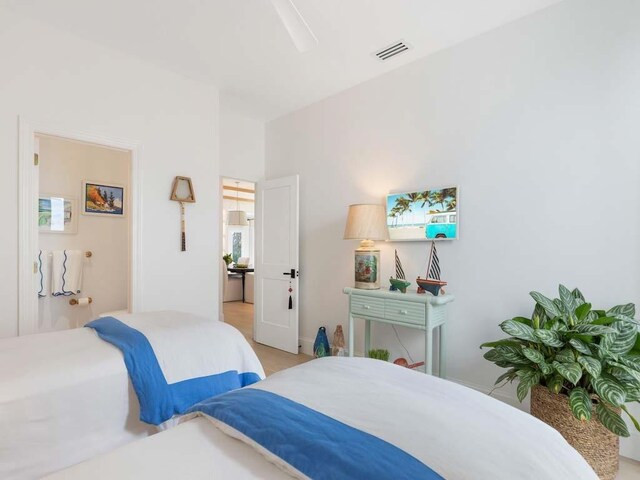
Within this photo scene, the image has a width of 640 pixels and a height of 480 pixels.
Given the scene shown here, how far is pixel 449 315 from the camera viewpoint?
2896 millimetres

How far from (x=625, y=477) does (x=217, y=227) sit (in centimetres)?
360

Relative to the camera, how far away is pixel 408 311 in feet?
9.03

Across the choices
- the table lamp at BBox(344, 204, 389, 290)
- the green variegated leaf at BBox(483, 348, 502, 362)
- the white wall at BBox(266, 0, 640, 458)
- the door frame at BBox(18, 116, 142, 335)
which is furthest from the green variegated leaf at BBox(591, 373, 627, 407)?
the door frame at BBox(18, 116, 142, 335)

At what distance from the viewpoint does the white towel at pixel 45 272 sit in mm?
3607

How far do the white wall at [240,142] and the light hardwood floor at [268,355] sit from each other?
6.91 feet

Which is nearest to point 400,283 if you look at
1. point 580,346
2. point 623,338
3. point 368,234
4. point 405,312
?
point 405,312

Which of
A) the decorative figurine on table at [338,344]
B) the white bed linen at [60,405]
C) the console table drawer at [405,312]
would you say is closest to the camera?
the white bed linen at [60,405]

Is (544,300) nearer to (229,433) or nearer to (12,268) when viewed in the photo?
(229,433)

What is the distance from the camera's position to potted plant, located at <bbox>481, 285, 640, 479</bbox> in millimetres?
1763

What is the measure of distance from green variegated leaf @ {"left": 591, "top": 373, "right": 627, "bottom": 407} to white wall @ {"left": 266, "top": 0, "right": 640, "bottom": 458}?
0.64 m

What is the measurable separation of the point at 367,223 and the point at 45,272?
10.9 feet

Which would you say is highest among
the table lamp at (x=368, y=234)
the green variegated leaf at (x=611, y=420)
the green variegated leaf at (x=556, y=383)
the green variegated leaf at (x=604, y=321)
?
the table lamp at (x=368, y=234)

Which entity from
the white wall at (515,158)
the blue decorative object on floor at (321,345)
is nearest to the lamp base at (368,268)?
the white wall at (515,158)

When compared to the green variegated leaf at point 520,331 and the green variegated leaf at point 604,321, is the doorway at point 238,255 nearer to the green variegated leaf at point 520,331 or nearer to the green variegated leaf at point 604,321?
the green variegated leaf at point 520,331
